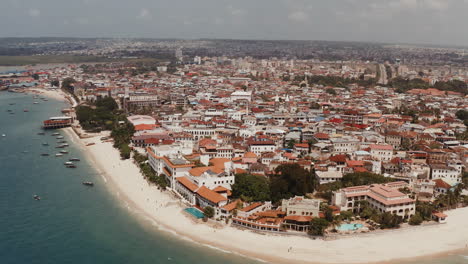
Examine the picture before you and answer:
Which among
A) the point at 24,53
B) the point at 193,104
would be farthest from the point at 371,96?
the point at 24,53

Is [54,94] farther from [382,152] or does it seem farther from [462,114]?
[462,114]

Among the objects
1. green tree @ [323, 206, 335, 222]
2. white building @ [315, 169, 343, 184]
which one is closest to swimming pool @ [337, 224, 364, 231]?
green tree @ [323, 206, 335, 222]

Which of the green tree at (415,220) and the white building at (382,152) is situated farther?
the white building at (382,152)

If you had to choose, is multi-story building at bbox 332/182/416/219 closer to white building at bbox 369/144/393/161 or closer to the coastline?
the coastline

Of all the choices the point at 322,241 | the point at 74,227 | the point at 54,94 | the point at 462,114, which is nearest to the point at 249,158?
the point at 322,241

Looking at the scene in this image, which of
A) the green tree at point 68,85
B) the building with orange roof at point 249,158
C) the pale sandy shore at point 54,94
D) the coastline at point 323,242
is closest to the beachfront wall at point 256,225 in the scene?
the coastline at point 323,242

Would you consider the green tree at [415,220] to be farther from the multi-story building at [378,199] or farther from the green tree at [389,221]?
the green tree at [389,221]
